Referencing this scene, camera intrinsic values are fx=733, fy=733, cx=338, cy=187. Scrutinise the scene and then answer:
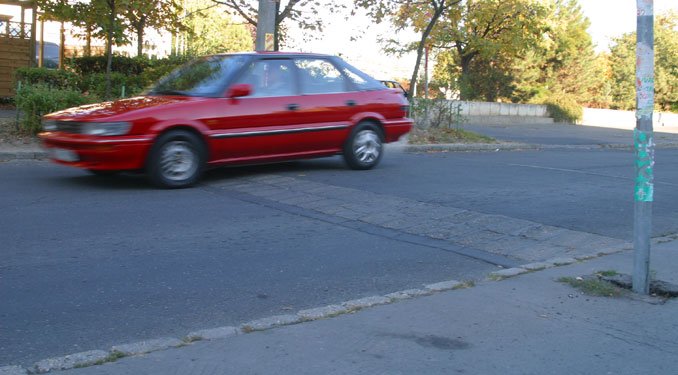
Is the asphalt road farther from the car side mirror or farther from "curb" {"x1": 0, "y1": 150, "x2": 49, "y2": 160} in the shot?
the car side mirror

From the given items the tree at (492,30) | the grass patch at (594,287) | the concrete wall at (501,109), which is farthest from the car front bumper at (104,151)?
the tree at (492,30)

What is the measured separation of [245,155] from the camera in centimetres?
989

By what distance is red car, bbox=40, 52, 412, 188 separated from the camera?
8867 mm

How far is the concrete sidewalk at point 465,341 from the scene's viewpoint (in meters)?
4.09

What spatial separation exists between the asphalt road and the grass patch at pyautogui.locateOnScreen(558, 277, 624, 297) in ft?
2.37

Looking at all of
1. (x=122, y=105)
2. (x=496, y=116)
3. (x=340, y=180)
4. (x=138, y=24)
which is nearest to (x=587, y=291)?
(x=340, y=180)

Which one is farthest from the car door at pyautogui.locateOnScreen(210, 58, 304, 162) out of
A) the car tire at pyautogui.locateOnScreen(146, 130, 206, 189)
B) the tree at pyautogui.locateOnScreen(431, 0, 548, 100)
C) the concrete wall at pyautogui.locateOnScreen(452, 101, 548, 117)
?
the tree at pyautogui.locateOnScreen(431, 0, 548, 100)

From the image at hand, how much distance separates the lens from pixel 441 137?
17.3 m

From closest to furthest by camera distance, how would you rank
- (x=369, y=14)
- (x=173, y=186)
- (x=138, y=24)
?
(x=173, y=186), (x=369, y=14), (x=138, y=24)

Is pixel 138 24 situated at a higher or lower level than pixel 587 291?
higher

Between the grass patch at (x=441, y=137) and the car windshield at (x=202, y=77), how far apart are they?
21.6 feet

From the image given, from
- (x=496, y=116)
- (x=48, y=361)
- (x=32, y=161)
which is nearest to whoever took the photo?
(x=48, y=361)

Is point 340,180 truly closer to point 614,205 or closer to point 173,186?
point 173,186

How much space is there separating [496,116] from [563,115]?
5222 millimetres
